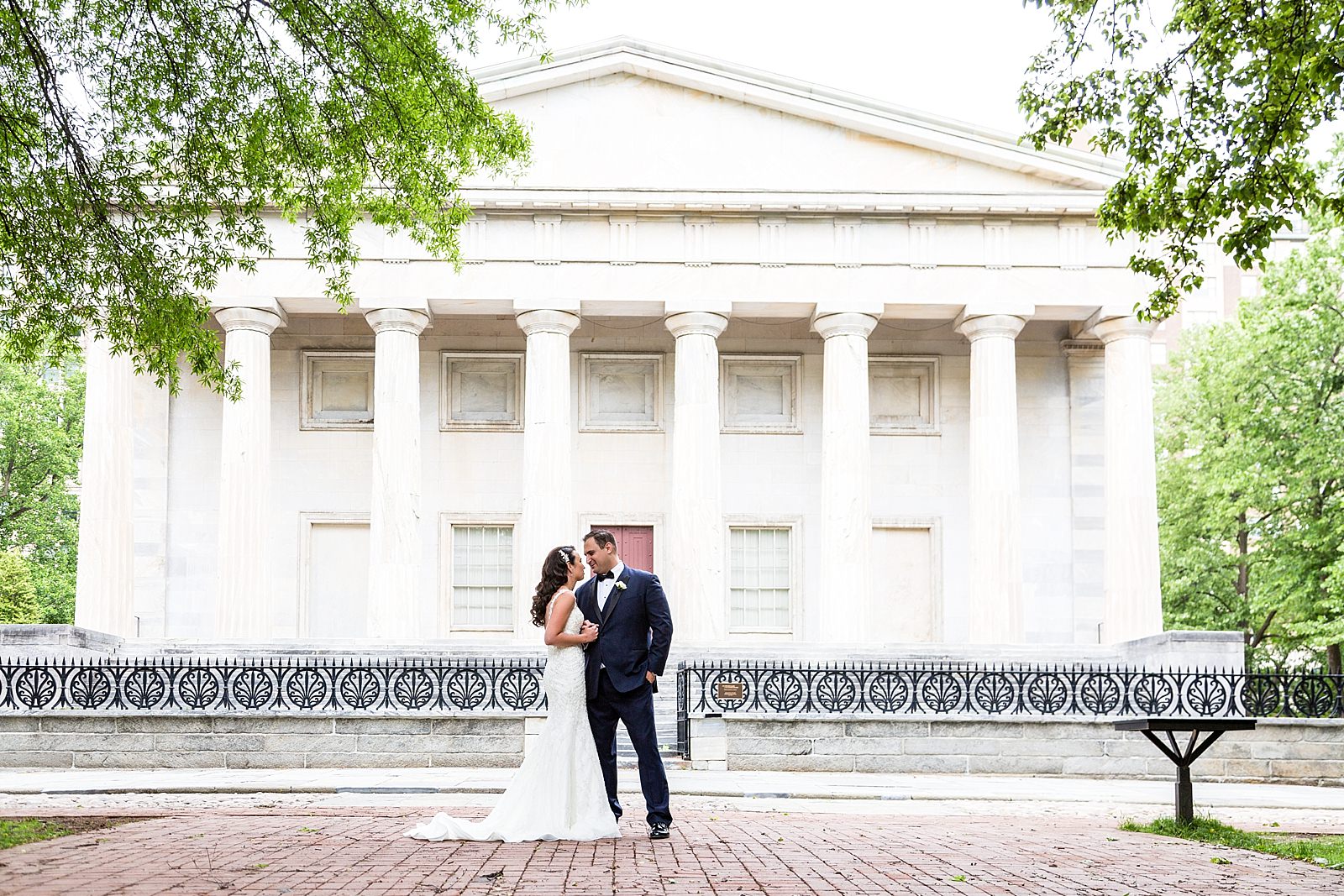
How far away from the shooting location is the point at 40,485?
166 feet

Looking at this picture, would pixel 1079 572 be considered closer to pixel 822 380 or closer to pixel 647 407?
pixel 822 380

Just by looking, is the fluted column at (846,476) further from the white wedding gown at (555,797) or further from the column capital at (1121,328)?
the white wedding gown at (555,797)

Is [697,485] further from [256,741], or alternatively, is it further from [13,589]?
[13,589]

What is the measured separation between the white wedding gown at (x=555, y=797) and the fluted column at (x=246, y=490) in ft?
74.6

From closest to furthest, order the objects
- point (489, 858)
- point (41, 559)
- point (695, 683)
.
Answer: point (489, 858) < point (695, 683) < point (41, 559)

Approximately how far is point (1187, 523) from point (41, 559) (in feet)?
120

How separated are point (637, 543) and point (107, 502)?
12465 millimetres

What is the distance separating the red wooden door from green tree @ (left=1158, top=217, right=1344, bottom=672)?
583 inches

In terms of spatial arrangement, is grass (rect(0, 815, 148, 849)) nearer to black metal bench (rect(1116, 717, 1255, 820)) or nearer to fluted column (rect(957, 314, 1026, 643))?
black metal bench (rect(1116, 717, 1255, 820))

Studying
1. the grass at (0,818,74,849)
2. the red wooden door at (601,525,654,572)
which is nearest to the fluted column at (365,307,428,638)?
the red wooden door at (601,525,654,572)

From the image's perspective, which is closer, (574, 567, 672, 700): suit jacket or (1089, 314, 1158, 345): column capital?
(574, 567, 672, 700): suit jacket

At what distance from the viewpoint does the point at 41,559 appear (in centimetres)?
5028

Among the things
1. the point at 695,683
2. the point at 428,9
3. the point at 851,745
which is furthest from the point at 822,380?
the point at 428,9

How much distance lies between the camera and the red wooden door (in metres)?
37.7
